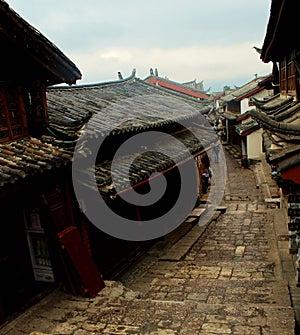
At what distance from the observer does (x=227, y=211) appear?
19.8 metres

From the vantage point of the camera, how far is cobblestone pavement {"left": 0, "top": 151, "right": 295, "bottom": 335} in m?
6.38

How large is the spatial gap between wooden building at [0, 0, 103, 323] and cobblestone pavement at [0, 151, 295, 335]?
0.73 metres

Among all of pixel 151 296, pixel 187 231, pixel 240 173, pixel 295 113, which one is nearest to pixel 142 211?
pixel 187 231

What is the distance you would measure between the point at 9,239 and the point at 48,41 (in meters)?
4.58

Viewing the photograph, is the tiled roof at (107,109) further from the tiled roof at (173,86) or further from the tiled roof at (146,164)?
the tiled roof at (173,86)

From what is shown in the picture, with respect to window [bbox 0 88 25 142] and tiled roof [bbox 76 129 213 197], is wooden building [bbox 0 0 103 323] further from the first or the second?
→ tiled roof [bbox 76 129 213 197]

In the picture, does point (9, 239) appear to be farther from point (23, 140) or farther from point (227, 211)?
point (227, 211)

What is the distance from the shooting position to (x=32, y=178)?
697 cm

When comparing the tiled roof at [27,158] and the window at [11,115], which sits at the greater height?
the window at [11,115]

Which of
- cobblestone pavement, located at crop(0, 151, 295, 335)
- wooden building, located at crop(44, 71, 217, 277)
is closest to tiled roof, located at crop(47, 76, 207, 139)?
wooden building, located at crop(44, 71, 217, 277)

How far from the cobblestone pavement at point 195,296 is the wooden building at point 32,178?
0.73 meters

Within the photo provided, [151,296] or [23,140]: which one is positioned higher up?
[23,140]

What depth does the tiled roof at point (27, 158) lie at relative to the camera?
6219mm

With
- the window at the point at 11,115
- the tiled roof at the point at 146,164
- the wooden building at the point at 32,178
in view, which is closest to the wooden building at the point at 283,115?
the tiled roof at the point at 146,164
